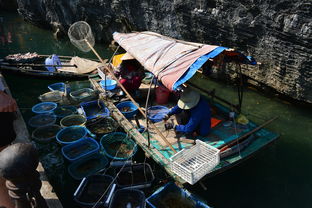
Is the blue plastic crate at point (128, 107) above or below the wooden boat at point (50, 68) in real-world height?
below

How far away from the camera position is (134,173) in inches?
259

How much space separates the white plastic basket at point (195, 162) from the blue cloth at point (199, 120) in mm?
698

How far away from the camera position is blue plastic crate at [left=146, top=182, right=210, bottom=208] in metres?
5.45

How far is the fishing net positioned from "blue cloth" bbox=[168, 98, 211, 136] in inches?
239

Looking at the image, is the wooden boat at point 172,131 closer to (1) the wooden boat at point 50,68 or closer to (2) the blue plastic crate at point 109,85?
(2) the blue plastic crate at point 109,85

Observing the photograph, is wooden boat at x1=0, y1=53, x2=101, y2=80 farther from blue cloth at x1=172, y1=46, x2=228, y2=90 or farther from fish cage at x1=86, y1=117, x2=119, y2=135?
blue cloth at x1=172, y1=46, x2=228, y2=90

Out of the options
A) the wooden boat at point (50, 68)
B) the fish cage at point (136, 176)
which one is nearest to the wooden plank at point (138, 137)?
the fish cage at point (136, 176)

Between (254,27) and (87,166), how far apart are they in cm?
864

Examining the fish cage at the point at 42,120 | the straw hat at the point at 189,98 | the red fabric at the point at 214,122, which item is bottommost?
the fish cage at the point at 42,120

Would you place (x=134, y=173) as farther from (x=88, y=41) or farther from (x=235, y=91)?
(x=235, y=91)

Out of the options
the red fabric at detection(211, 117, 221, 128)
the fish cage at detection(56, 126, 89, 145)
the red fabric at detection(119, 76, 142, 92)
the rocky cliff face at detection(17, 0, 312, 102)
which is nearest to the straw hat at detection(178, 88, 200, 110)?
the red fabric at detection(211, 117, 221, 128)

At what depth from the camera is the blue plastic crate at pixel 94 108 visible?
9055 mm

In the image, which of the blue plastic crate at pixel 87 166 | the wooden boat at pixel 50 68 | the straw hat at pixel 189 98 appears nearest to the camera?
the straw hat at pixel 189 98

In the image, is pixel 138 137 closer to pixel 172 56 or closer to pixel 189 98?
pixel 189 98
